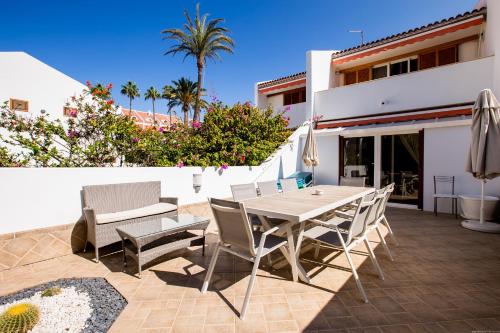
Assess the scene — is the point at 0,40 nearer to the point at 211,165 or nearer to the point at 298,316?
the point at 211,165

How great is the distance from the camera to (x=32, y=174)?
508 cm

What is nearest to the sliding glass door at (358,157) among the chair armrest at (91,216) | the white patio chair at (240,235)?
the white patio chair at (240,235)

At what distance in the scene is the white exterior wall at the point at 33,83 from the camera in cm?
1538

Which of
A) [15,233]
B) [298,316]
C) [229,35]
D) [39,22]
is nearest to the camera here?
[298,316]

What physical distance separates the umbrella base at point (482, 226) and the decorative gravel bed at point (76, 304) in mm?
9257

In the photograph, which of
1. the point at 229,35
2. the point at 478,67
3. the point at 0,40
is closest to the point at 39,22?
the point at 0,40

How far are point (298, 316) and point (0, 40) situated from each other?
23078 millimetres

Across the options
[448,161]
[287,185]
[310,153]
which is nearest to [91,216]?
[287,185]

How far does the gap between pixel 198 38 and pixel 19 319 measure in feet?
69.5

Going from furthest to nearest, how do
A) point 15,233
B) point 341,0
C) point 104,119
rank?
point 341,0 → point 104,119 → point 15,233

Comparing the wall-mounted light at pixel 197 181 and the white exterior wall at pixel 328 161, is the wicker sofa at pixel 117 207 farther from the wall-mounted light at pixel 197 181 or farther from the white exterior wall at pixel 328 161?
the white exterior wall at pixel 328 161

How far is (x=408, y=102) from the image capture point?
1082 centimetres

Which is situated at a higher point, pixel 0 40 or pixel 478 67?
pixel 0 40

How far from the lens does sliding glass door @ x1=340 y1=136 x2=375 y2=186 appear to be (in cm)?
1164
